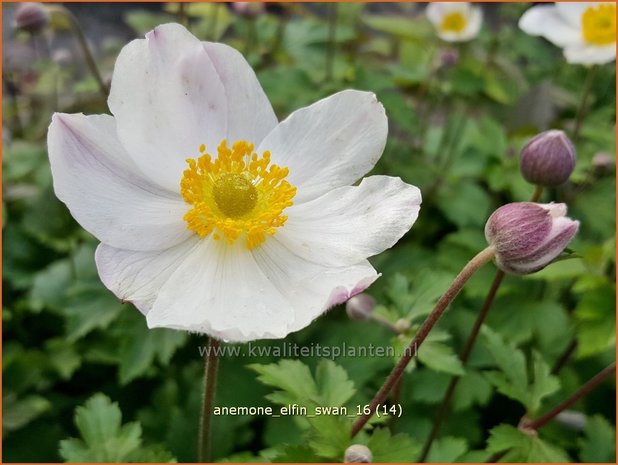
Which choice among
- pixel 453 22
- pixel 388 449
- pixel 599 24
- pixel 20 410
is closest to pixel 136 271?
pixel 388 449

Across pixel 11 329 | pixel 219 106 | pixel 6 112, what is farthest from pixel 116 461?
pixel 6 112

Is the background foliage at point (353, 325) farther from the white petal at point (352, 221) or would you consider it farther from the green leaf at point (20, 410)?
the white petal at point (352, 221)

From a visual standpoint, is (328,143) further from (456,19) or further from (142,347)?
(456,19)

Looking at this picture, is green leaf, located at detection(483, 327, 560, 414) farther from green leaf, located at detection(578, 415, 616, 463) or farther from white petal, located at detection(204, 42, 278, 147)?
white petal, located at detection(204, 42, 278, 147)

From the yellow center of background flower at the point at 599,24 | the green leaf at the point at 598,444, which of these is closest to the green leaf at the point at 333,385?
the green leaf at the point at 598,444

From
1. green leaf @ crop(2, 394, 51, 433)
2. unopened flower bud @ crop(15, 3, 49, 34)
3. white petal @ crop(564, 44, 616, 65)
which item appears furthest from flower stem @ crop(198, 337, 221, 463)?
white petal @ crop(564, 44, 616, 65)
